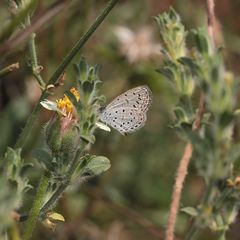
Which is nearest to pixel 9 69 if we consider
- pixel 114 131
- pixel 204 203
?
pixel 204 203

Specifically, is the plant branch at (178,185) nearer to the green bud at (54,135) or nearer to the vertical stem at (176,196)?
the vertical stem at (176,196)

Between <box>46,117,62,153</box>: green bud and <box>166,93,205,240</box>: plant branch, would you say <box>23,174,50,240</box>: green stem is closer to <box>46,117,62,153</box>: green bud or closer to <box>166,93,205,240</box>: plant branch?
<box>46,117,62,153</box>: green bud

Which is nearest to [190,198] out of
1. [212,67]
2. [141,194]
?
[141,194]

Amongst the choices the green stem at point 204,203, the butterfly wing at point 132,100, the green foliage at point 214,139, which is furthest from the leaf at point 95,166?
the green stem at point 204,203

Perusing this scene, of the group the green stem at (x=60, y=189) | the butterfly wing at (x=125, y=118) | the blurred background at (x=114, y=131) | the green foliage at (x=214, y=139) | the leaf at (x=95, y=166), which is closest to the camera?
the green foliage at (x=214, y=139)

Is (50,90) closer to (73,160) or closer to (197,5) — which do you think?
(73,160)

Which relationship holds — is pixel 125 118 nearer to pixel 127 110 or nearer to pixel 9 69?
pixel 127 110

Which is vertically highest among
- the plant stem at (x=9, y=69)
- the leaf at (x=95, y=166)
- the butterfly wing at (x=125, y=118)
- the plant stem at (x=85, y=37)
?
the plant stem at (x=85, y=37)
